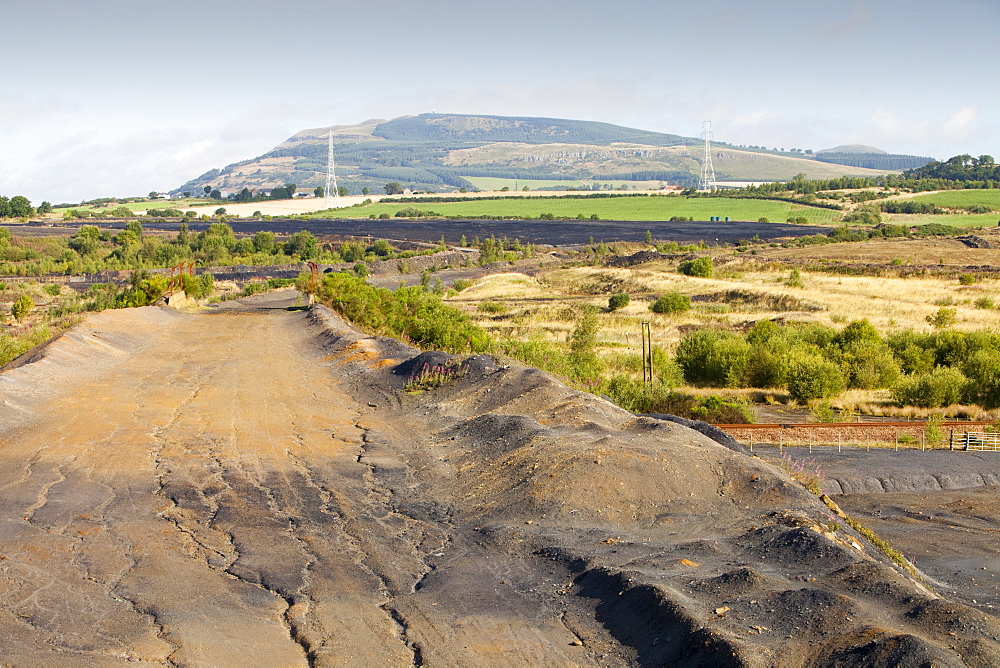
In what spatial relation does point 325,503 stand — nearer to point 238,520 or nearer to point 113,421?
point 238,520

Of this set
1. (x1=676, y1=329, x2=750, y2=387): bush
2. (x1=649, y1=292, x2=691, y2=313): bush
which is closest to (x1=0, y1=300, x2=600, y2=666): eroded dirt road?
(x1=676, y1=329, x2=750, y2=387): bush

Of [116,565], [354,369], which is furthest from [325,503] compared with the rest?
[354,369]

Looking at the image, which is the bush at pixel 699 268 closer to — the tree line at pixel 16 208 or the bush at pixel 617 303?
the bush at pixel 617 303

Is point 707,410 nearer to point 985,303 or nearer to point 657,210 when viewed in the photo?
point 985,303

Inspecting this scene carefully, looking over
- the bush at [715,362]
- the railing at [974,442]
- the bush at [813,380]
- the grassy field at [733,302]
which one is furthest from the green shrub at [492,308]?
the railing at [974,442]

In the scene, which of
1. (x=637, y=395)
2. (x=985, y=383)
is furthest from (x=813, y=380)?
(x=637, y=395)

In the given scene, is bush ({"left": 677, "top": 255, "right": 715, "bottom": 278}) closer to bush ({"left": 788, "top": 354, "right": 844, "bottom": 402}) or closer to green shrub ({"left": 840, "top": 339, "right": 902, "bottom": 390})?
green shrub ({"left": 840, "top": 339, "right": 902, "bottom": 390})
